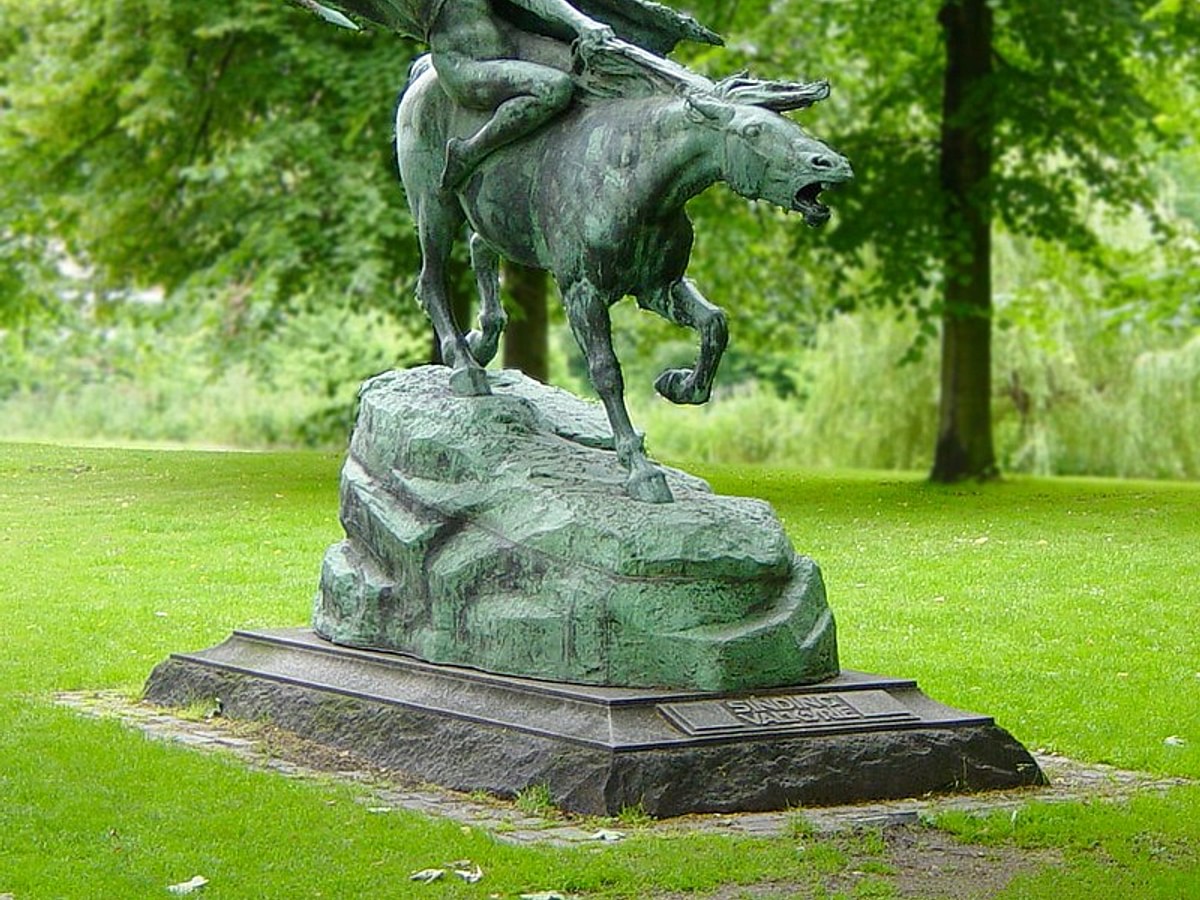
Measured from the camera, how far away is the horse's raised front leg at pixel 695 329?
863cm

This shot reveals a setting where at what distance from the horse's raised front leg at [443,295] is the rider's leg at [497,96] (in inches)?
17.4

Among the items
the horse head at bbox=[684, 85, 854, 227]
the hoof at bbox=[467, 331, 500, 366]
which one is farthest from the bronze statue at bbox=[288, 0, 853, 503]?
the hoof at bbox=[467, 331, 500, 366]

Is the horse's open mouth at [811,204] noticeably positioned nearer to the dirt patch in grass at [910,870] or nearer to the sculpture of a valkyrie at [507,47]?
the sculpture of a valkyrie at [507,47]

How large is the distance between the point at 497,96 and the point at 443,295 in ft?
4.30

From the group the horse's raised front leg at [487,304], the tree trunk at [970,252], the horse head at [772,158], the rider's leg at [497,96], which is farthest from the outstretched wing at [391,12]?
the tree trunk at [970,252]

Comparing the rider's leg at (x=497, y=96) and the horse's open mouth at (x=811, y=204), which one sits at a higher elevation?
the rider's leg at (x=497, y=96)

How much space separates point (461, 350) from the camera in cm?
960

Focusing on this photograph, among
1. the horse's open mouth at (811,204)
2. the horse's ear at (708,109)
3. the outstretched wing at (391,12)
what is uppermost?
the outstretched wing at (391,12)

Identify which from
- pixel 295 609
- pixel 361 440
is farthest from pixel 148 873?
pixel 295 609

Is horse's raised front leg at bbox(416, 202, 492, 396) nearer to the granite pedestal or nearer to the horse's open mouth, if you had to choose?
the granite pedestal

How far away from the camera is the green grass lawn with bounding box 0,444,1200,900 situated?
672cm

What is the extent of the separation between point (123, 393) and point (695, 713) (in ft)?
98.7

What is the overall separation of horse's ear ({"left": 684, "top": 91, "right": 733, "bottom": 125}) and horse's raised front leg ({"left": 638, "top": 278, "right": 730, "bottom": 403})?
32.5 inches

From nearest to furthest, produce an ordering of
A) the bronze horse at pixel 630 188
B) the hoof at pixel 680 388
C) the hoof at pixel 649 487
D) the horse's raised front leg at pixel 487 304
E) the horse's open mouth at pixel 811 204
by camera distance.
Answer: the horse's open mouth at pixel 811 204
the bronze horse at pixel 630 188
the hoof at pixel 649 487
the hoof at pixel 680 388
the horse's raised front leg at pixel 487 304
